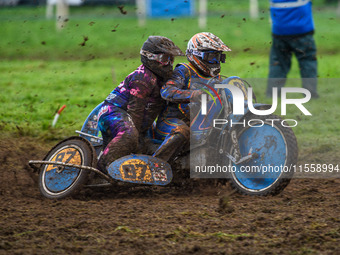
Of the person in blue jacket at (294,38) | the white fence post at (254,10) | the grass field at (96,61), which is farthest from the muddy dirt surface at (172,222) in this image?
the white fence post at (254,10)

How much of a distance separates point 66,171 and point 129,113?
2.95 ft

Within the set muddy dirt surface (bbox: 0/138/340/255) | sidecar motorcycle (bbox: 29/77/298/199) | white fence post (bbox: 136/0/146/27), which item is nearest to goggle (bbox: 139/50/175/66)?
sidecar motorcycle (bbox: 29/77/298/199)

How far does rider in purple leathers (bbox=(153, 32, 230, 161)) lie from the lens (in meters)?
6.73

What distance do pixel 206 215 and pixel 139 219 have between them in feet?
1.92

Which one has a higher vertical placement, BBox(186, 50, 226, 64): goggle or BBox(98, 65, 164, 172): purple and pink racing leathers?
BBox(186, 50, 226, 64): goggle

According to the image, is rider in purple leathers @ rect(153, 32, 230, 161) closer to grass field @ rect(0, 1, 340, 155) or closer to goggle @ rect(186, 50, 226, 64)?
goggle @ rect(186, 50, 226, 64)

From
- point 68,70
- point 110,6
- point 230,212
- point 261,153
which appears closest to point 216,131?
point 261,153

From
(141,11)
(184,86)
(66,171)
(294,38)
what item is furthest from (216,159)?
(141,11)

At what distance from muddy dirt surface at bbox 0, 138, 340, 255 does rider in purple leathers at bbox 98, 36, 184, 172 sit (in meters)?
0.55

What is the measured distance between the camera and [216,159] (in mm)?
6785

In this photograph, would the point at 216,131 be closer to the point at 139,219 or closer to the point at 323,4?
the point at 139,219

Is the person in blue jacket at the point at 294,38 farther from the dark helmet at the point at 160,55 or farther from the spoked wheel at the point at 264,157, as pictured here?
Answer: the spoked wheel at the point at 264,157

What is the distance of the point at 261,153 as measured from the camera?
6633 mm

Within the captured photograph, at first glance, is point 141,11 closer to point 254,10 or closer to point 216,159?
point 254,10
